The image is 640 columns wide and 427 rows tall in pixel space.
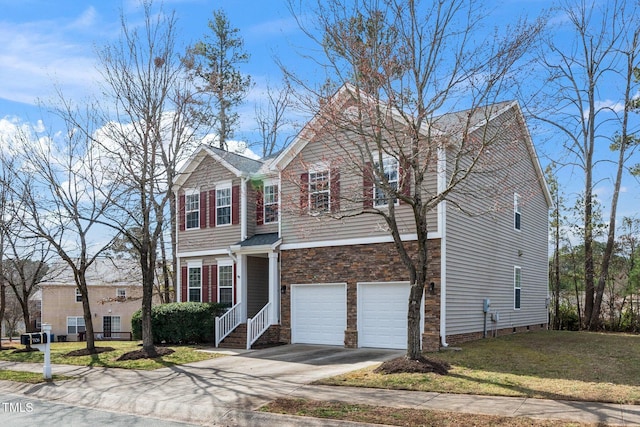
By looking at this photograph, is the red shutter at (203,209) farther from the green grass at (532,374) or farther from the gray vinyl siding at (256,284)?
the green grass at (532,374)

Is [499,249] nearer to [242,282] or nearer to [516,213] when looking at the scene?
[516,213]

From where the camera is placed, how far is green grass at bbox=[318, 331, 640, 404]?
9969mm

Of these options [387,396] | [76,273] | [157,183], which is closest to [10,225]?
[76,273]

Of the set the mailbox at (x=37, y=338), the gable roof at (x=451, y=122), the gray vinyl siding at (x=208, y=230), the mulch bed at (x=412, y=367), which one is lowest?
the mulch bed at (x=412, y=367)

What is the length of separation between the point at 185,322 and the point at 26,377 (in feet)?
22.9

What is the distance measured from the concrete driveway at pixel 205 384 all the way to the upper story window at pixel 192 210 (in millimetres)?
7727

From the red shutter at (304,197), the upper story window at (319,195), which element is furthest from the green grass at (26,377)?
the upper story window at (319,195)

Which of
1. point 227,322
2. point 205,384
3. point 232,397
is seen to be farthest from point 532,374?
point 227,322

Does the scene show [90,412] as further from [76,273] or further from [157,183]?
[76,273]

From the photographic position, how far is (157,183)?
16844 mm

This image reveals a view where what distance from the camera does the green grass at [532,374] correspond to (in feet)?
32.7

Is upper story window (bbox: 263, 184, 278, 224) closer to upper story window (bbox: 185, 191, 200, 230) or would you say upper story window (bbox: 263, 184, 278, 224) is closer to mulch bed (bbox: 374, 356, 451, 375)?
upper story window (bbox: 185, 191, 200, 230)

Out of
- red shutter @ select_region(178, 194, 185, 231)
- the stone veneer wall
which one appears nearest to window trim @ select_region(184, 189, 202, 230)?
red shutter @ select_region(178, 194, 185, 231)

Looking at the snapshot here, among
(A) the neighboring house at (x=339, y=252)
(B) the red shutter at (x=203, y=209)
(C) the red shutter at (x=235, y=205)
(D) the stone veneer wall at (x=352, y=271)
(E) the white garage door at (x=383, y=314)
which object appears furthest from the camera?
(B) the red shutter at (x=203, y=209)
